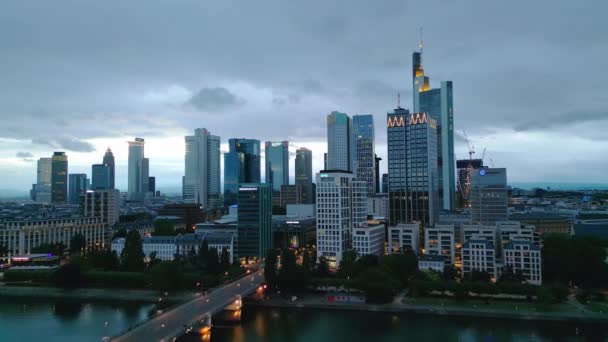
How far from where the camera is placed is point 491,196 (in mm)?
88938

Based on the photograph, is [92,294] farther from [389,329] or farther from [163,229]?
[389,329]

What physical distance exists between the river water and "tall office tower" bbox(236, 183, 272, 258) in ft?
76.4

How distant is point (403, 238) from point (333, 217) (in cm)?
1270

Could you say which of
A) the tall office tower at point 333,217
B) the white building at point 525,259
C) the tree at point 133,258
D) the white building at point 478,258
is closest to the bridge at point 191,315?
the tree at point 133,258

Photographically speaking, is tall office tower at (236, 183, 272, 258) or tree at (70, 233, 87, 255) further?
tree at (70, 233, 87, 255)

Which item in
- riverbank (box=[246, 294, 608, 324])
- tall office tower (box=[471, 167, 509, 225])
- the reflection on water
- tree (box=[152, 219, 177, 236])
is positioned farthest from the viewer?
tree (box=[152, 219, 177, 236])

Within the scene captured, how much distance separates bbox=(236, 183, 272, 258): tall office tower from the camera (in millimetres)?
74188

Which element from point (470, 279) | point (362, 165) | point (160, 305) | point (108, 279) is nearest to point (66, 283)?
point (108, 279)

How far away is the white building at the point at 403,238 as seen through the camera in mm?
72812

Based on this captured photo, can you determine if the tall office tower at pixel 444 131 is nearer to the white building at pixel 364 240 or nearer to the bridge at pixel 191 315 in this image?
the white building at pixel 364 240

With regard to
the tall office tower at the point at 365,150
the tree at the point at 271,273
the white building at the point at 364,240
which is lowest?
the tree at the point at 271,273

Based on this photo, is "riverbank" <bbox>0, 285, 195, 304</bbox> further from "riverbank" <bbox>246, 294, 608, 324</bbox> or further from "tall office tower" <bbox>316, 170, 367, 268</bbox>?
"tall office tower" <bbox>316, 170, 367, 268</bbox>

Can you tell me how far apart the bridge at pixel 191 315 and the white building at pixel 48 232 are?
47970mm

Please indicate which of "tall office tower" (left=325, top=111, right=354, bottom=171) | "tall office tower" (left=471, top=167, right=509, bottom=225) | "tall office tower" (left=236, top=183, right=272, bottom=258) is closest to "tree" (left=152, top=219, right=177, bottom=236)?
"tall office tower" (left=236, top=183, right=272, bottom=258)
